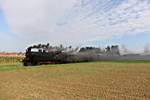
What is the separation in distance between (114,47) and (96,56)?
35.1 feet

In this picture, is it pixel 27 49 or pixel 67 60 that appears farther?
pixel 67 60

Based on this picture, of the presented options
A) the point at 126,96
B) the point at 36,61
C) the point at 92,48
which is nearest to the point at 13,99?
the point at 126,96

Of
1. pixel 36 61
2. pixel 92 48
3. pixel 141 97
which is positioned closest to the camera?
pixel 141 97

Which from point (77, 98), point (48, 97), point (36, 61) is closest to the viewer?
point (77, 98)

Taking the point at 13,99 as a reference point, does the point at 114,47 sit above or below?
above

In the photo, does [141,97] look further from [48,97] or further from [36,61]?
[36,61]

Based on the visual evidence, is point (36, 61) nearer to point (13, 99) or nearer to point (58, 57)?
point (58, 57)

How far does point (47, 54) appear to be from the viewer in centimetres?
4431

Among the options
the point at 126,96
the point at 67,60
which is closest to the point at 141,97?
the point at 126,96

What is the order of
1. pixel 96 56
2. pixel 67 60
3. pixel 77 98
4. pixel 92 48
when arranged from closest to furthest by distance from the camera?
pixel 77 98, pixel 67 60, pixel 96 56, pixel 92 48

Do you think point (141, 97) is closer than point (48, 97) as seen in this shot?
Yes

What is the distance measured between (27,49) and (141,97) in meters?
34.7

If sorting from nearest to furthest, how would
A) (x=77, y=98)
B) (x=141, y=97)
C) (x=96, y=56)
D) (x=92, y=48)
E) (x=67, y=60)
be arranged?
(x=141, y=97) < (x=77, y=98) < (x=67, y=60) < (x=96, y=56) < (x=92, y=48)

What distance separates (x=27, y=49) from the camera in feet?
145
